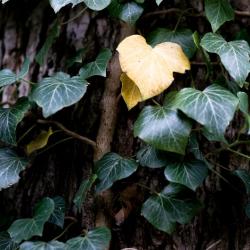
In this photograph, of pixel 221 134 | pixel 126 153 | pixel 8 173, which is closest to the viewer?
pixel 221 134

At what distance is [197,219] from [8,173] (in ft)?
1.65

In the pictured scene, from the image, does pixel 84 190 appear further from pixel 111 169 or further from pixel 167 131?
pixel 167 131

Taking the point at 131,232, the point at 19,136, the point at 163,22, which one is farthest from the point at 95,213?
the point at 163,22

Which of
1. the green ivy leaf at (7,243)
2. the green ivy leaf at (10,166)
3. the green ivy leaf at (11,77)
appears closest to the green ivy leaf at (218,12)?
the green ivy leaf at (11,77)

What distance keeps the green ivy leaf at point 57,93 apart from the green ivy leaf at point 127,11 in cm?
21

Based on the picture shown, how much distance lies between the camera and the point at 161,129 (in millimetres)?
869

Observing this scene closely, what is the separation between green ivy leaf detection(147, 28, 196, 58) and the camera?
1034 mm

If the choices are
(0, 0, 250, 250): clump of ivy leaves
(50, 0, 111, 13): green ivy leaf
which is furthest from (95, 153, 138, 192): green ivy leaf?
(50, 0, 111, 13): green ivy leaf

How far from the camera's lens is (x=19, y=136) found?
117cm

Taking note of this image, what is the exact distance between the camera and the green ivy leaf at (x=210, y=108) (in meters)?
0.83

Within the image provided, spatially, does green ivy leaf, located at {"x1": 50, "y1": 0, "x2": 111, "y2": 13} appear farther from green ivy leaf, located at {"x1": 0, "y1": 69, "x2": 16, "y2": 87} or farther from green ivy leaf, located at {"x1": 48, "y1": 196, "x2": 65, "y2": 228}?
green ivy leaf, located at {"x1": 48, "y1": 196, "x2": 65, "y2": 228}

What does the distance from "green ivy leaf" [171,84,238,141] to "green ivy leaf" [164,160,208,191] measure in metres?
0.09

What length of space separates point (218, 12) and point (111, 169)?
0.48 m

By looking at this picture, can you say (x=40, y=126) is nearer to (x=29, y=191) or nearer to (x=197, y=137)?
(x=29, y=191)
